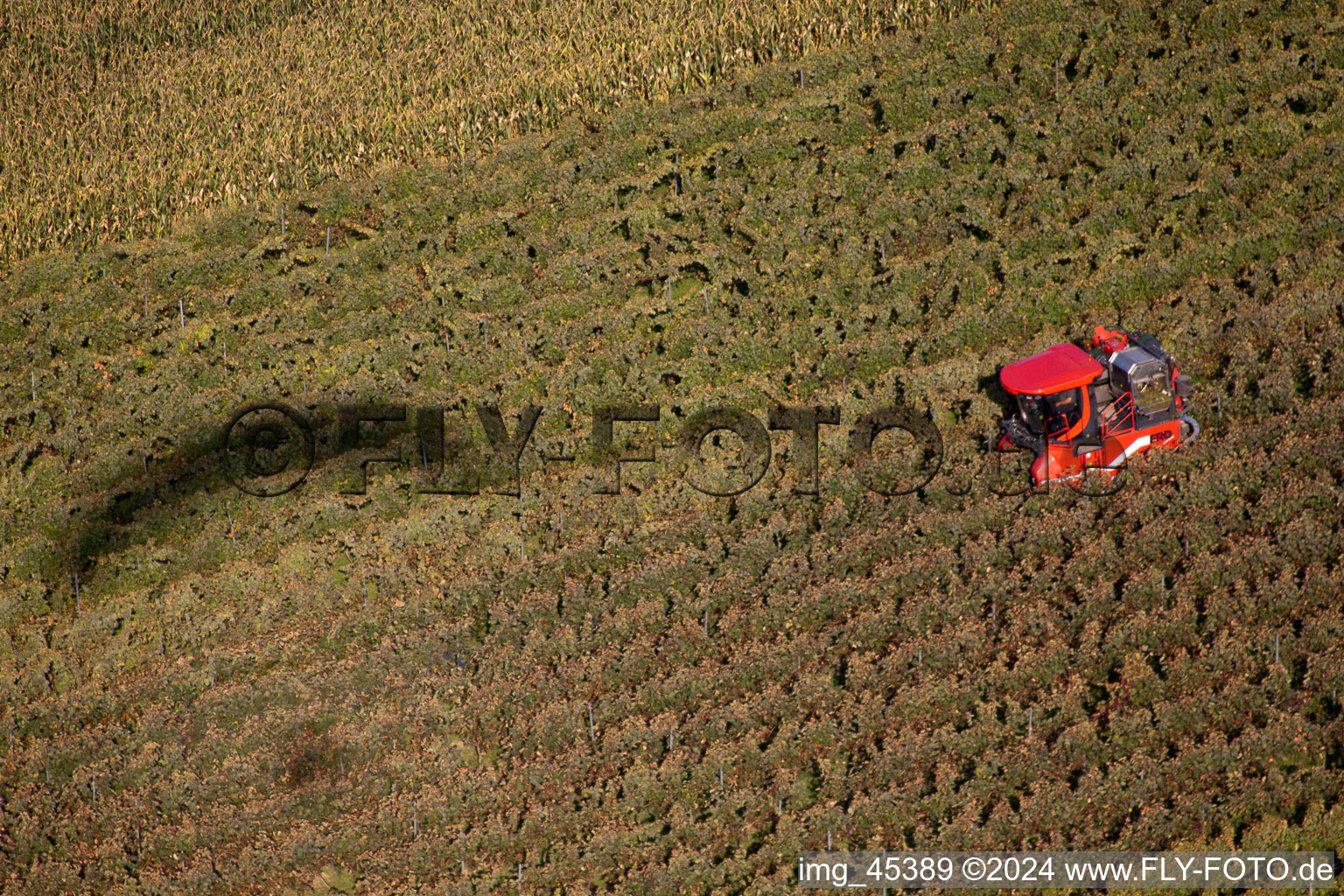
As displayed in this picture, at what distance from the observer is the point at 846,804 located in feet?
44.4

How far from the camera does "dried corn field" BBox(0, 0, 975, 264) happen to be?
73.3 ft

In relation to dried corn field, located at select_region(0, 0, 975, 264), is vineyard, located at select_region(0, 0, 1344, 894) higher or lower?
lower

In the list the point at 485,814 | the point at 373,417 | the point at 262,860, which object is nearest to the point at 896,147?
the point at 373,417

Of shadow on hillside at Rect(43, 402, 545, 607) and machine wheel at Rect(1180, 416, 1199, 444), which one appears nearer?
machine wheel at Rect(1180, 416, 1199, 444)

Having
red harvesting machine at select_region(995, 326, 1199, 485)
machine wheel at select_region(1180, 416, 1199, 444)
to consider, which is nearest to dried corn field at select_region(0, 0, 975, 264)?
red harvesting machine at select_region(995, 326, 1199, 485)

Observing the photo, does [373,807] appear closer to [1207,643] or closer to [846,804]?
[846,804]

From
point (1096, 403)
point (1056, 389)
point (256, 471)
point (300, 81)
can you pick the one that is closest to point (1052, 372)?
point (1056, 389)

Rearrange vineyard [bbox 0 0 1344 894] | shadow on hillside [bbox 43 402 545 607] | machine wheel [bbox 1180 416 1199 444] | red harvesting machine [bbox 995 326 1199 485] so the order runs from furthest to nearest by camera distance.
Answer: shadow on hillside [bbox 43 402 545 607]
machine wheel [bbox 1180 416 1199 444]
red harvesting machine [bbox 995 326 1199 485]
vineyard [bbox 0 0 1344 894]

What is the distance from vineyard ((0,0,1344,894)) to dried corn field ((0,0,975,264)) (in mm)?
649

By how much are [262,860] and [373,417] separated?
7.02m

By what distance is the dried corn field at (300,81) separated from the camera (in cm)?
2234

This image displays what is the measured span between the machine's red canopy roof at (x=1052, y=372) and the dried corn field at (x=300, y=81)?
376 inches

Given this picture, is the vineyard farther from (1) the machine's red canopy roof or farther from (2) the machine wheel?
(1) the machine's red canopy roof

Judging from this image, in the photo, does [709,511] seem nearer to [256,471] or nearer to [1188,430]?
[1188,430]
